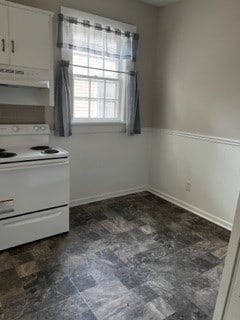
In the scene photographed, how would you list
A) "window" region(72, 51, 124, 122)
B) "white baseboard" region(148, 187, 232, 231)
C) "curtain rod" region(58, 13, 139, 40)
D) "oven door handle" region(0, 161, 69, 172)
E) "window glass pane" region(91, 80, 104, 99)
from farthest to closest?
1. "window glass pane" region(91, 80, 104, 99)
2. "window" region(72, 51, 124, 122)
3. "white baseboard" region(148, 187, 232, 231)
4. "curtain rod" region(58, 13, 139, 40)
5. "oven door handle" region(0, 161, 69, 172)

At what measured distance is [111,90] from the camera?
3.24 metres

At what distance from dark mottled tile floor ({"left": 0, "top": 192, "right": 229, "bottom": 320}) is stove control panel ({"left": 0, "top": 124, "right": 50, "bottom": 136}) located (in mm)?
1073

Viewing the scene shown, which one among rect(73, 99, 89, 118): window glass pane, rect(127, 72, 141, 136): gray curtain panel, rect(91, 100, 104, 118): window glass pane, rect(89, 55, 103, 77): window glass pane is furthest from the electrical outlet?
rect(89, 55, 103, 77): window glass pane

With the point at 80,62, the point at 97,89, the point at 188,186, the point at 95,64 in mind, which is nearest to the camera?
the point at 80,62

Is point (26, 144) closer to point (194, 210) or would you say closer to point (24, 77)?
point (24, 77)

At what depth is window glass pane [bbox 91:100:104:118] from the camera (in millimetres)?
3125

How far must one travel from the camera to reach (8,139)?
99.6 inches

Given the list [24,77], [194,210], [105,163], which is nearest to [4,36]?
[24,77]

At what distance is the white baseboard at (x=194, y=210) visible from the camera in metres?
2.83

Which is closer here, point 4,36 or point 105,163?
point 4,36

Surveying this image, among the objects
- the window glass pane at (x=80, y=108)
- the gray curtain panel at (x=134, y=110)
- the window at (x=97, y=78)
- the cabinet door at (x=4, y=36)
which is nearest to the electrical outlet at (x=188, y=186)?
the gray curtain panel at (x=134, y=110)

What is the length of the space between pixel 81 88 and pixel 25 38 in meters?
0.88

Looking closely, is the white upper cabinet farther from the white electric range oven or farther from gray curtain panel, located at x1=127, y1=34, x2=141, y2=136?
gray curtain panel, located at x1=127, y1=34, x2=141, y2=136

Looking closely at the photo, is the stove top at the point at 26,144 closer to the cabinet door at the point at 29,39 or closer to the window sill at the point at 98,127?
the window sill at the point at 98,127
